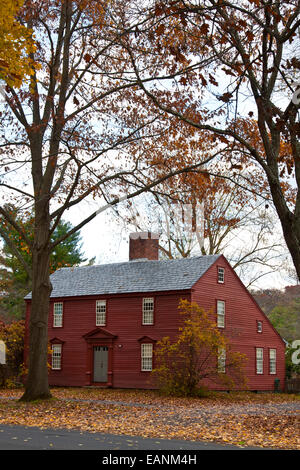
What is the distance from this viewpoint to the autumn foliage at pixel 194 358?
3059 centimetres

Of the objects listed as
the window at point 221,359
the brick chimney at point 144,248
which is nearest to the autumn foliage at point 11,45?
the window at point 221,359

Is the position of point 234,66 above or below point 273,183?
above

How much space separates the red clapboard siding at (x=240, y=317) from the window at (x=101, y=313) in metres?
6.32

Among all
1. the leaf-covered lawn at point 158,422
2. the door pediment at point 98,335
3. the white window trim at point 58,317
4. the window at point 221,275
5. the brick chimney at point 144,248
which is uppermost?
the brick chimney at point 144,248

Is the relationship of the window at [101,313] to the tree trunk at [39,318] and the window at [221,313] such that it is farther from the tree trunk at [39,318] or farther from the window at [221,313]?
the tree trunk at [39,318]

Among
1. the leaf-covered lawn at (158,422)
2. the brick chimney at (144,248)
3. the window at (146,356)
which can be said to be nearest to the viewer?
the leaf-covered lawn at (158,422)

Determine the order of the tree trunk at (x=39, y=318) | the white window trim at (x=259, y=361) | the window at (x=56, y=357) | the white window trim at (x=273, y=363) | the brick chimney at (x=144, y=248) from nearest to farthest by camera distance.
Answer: the tree trunk at (x=39, y=318)
the window at (x=56, y=357)
the white window trim at (x=259, y=361)
the brick chimney at (x=144, y=248)
the white window trim at (x=273, y=363)

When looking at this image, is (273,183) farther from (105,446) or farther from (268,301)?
(268,301)

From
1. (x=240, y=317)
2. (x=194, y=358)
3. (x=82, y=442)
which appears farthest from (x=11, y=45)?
(x=240, y=317)

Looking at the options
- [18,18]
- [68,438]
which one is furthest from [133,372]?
[68,438]

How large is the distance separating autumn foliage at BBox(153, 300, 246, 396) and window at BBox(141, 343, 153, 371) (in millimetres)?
1452

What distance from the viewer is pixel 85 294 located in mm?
38625

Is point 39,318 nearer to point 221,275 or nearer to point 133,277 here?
point 133,277
